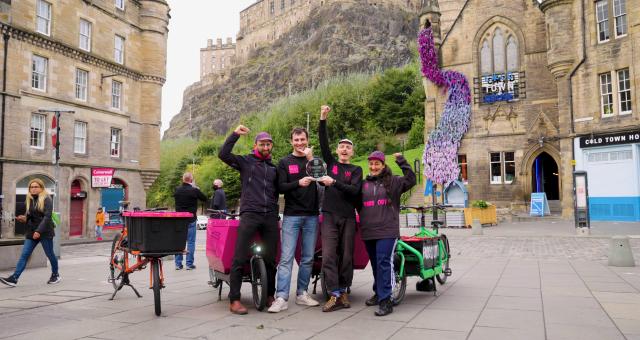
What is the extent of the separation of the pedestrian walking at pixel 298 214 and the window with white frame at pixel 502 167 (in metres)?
26.3

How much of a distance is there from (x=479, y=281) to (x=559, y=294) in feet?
5.07

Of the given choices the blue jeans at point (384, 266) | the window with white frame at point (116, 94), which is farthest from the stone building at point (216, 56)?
the blue jeans at point (384, 266)

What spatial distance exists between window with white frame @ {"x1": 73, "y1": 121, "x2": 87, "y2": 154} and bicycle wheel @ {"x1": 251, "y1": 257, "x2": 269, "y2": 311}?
23471 mm

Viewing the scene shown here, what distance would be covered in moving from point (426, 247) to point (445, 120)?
26566 mm

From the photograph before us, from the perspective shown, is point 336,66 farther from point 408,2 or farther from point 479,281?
point 479,281

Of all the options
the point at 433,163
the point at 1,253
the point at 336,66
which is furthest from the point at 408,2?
the point at 1,253

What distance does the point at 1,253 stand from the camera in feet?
34.3

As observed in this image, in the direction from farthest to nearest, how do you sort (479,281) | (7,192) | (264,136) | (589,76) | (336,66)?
(336,66)
(589,76)
(7,192)
(479,281)
(264,136)

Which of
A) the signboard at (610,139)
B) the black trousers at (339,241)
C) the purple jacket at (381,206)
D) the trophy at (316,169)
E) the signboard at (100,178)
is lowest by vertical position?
the black trousers at (339,241)

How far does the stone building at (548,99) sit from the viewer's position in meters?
24.1

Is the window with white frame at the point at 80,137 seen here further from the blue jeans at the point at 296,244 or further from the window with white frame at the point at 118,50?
the blue jeans at the point at 296,244

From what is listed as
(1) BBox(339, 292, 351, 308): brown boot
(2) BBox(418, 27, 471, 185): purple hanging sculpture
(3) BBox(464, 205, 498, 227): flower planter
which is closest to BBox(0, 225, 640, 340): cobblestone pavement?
(1) BBox(339, 292, 351, 308): brown boot

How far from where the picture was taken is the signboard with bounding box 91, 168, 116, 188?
2730cm

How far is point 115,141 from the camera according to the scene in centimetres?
2925
